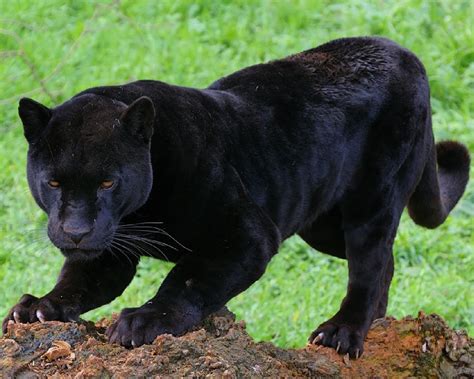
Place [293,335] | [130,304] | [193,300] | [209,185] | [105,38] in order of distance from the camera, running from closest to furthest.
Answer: [193,300] < [209,185] < [293,335] < [130,304] < [105,38]

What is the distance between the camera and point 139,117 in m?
4.36

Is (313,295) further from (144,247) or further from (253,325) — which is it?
(144,247)

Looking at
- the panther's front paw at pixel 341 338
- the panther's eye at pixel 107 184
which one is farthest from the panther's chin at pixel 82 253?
the panther's front paw at pixel 341 338

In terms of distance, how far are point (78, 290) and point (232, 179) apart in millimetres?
818

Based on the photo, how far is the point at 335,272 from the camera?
783cm

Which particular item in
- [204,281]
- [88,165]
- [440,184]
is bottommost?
[440,184]

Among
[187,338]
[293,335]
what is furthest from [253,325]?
[187,338]

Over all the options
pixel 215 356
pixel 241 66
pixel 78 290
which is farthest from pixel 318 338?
pixel 241 66

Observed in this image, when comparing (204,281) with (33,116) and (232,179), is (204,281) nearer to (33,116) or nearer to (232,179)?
(232,179)

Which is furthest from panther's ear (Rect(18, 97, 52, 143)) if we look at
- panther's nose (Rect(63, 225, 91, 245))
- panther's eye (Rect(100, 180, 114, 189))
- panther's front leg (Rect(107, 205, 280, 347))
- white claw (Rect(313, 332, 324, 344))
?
white claw (Rect(313, 332, 324, 344))

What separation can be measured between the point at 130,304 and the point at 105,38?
12.1 feet

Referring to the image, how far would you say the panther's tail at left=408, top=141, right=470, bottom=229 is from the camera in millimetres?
6133

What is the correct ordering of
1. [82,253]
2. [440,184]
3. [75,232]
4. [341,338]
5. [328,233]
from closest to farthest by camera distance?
[75,232], [82,253], [341,338], [328,233], [440,184]

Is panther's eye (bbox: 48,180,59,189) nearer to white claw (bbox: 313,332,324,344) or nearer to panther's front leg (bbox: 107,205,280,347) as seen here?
panther's front leg (bbox: 107,205,280,347)
